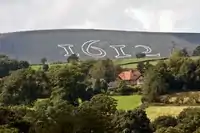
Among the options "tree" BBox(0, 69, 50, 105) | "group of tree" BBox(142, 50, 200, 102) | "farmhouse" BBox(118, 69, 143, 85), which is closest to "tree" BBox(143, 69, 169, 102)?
"group of tree" BBox(142, 50, 200, 102)

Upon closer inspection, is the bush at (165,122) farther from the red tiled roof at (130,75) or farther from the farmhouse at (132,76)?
the red tiled roof at (130,75)

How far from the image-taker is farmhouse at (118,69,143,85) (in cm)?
11174

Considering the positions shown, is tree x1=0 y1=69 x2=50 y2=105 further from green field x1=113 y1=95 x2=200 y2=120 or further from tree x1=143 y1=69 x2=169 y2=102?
tree x1=143 y1=69 x2=169 y2=102

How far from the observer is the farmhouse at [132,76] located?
111738 mm

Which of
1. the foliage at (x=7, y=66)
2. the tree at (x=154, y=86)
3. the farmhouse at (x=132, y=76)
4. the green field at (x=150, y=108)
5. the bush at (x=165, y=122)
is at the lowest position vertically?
the bush at (x=165, y=122)

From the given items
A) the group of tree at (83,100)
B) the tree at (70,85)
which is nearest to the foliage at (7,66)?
the group of tree at (83,100)

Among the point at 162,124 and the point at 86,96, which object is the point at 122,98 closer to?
the point at 86,96

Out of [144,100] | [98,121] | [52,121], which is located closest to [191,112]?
[98,121]

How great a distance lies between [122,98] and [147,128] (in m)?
29.7

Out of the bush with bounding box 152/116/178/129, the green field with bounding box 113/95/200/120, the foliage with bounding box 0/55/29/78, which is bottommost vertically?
the bush with bounding box 152/116/178/129

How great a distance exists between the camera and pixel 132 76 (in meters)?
114

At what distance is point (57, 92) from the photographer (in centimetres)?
7925

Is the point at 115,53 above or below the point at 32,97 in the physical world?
above

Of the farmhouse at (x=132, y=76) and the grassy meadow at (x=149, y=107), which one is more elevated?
the farmhouse at (x=132, y=76)
